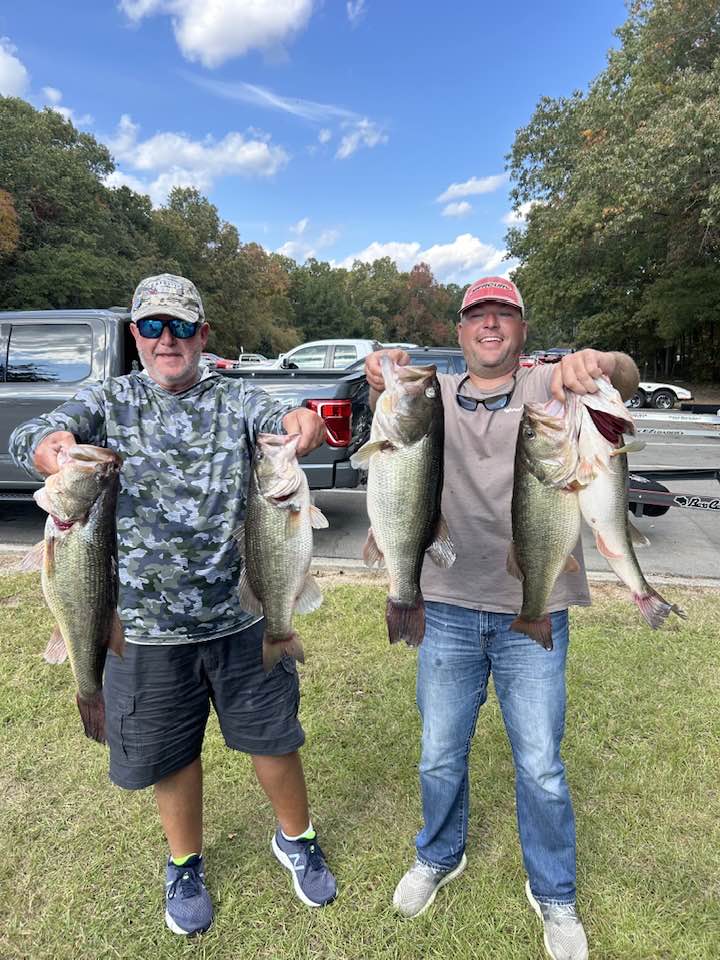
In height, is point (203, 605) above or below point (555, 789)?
above

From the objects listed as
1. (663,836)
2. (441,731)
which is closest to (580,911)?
(663,836)

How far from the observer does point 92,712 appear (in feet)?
6.67

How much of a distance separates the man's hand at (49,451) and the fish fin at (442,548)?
123 centimetres

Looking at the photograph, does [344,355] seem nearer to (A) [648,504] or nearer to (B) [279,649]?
(A) [648,504]

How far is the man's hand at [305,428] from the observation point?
204cm

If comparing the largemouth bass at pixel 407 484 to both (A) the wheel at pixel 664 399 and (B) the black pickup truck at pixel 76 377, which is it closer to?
(B) the black pickup truck at pixel 76 377

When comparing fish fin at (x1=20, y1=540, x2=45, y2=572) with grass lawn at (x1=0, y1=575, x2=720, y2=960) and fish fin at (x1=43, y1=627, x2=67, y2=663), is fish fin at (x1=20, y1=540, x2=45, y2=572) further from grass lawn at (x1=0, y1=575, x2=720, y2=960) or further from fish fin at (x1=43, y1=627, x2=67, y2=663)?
grass lawn at (x1=0, y1=575, x2=720, y2=960)

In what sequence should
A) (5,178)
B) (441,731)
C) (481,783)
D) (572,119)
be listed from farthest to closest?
(5,178), (572,119), (481,783), (441,731)

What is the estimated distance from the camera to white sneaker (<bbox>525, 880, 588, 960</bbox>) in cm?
221

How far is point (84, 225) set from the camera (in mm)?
37812

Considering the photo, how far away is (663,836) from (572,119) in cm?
2954

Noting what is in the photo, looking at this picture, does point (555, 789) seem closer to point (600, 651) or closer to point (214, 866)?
point (214, 866)

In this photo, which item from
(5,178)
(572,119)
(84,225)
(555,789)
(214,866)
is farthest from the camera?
(84,225)

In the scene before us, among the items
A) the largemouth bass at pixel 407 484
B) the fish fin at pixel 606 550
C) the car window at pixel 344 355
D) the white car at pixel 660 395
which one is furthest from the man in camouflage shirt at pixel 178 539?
the white car at pixel 660 395
